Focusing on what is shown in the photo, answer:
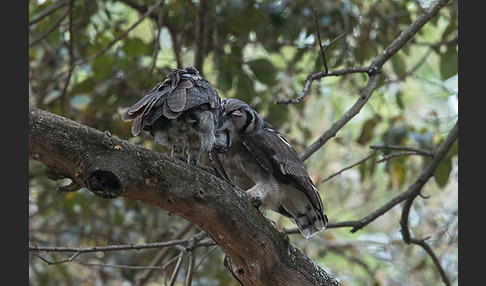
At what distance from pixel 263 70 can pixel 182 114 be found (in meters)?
2.47

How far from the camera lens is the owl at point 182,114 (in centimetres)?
293

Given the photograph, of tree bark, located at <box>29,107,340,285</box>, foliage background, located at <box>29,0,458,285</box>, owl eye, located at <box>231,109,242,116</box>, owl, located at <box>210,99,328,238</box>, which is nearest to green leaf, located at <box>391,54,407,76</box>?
foliage background, located at <box>29,0,458,285</box>

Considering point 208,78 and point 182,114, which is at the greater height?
point 208,78

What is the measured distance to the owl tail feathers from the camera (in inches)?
160

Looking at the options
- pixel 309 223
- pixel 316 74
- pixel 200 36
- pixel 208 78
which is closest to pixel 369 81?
pixel 316 74

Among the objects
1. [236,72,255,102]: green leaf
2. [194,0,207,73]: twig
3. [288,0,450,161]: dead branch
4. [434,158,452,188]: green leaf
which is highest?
[194,0,207,73]: twig

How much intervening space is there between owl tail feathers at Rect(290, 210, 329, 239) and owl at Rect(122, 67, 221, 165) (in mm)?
1142

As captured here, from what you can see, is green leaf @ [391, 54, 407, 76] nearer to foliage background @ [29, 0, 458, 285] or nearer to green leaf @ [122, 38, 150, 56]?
foliage background @ [29, 0, 458, 285]

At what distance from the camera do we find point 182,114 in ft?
10.3

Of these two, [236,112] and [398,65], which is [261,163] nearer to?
[236,112]

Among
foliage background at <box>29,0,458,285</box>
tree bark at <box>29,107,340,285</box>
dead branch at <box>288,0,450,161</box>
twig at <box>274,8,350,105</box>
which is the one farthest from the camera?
foliage background at <box>29,0,458,285</box>

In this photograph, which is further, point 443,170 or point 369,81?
point 443,170

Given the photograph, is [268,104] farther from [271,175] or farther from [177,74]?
[177,74]

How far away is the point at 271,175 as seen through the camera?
3.92 m
